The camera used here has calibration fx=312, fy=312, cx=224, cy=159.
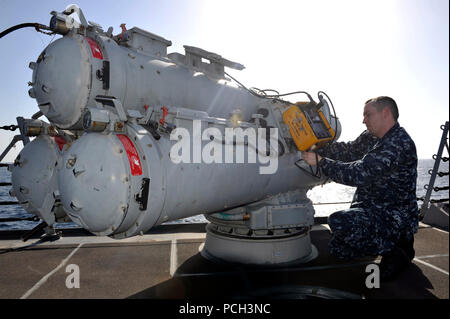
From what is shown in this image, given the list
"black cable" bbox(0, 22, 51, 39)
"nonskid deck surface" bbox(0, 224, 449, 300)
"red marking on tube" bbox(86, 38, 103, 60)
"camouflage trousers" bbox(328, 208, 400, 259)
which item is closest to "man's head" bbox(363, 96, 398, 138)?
"camouflage trousers" bbox(328, 208, 400, 259)

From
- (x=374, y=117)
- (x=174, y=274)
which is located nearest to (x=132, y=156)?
(x=174, y=274)

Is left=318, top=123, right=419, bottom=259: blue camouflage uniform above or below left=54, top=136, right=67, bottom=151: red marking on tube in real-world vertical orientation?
below

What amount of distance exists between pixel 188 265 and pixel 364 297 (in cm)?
215

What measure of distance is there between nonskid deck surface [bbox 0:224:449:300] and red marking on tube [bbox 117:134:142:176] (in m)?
1.63

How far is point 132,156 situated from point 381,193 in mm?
2441

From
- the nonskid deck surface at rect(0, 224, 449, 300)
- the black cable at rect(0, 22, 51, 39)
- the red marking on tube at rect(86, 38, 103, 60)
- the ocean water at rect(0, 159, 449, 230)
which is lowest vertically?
the ocean water at rect(0, 159, 449, 230)

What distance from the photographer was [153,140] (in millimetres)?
2504

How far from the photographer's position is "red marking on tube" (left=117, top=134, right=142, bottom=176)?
2301mm

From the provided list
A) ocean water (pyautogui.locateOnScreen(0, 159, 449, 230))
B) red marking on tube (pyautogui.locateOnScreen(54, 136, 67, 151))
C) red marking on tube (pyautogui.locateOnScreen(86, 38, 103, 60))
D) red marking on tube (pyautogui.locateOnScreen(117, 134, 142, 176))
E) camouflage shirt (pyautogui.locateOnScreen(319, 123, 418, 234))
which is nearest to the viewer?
red marking on tube (pyautogui.locateOnScreen(117, 134, 142, 176))

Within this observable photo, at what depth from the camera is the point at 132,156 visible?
234 cm

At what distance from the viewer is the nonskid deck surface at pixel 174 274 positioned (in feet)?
10.8

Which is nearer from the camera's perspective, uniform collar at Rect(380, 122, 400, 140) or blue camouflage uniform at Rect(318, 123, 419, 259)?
blue camouflage uniform at Rect(318, 123, 419, 259)

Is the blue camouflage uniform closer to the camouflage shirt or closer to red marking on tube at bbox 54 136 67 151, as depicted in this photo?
the camouflage shirt
